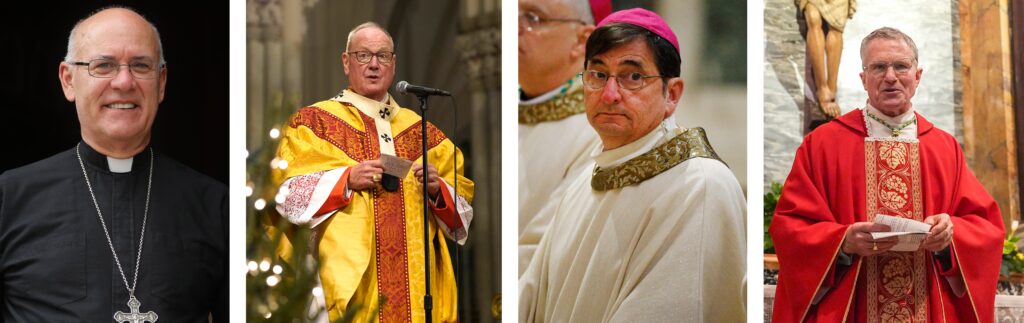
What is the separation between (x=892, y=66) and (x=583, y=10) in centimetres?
155

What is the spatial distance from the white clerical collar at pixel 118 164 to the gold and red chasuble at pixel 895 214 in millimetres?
3423

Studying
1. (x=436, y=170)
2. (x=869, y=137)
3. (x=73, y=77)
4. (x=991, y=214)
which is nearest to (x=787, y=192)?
(x=869, y=137)

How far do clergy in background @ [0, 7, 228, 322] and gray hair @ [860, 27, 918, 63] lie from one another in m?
3.18

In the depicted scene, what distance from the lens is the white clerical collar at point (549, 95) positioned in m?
6.46

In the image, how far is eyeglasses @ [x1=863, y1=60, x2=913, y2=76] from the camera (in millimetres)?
6133

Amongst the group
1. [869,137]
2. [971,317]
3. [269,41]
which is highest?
[269,41]

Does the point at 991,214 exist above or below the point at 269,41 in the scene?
below

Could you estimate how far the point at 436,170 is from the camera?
6.20m

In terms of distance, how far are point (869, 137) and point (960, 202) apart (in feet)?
1.70

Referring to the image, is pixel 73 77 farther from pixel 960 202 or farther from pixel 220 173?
pixel 960 202

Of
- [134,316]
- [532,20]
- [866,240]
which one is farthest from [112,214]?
[866,240]

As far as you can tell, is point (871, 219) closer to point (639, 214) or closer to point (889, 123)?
point (889, 123)

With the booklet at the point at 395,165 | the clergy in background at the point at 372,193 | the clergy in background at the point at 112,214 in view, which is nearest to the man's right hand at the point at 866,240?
the clergy in background at the point at 372,193

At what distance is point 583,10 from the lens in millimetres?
6484
